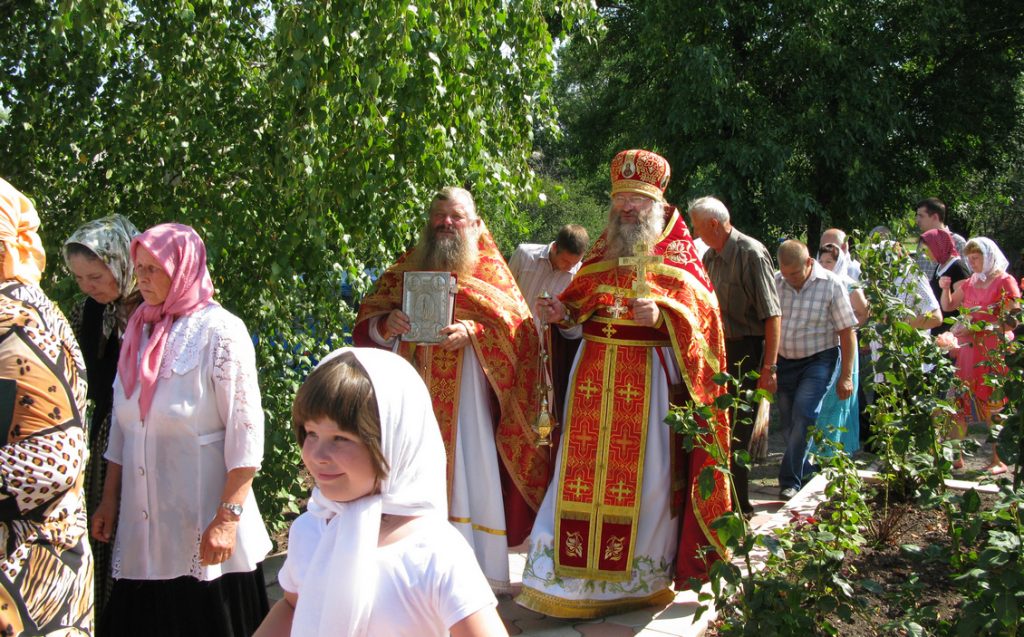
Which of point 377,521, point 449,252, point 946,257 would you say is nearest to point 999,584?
point 377,521

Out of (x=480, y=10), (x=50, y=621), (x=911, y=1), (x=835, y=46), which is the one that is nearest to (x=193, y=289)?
(x=50, y=621)

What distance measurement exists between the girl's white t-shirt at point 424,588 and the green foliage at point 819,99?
12810 millimetres

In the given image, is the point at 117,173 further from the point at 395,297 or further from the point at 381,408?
the point at 381,408

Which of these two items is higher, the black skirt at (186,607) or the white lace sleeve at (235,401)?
the white lace sleeve at (235,401)

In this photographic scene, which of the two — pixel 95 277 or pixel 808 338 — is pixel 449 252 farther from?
pixel 808 338

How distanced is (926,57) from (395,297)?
13216 millimetres

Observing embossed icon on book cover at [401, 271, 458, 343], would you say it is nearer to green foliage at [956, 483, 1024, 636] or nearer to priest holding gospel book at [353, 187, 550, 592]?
priest holding gospel book at [353, 187, 550, 592]

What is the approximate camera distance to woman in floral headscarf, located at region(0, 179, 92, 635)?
7.82 ft

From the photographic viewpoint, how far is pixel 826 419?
7.18 meters

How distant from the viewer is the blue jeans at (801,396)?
6680 mm

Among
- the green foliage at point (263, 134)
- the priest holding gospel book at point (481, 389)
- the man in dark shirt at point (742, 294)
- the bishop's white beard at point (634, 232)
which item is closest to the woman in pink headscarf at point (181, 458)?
the green foliage at point (263, 134)

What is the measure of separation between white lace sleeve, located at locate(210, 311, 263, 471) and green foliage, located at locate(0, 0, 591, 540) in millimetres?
1244

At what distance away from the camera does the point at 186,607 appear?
133 inches

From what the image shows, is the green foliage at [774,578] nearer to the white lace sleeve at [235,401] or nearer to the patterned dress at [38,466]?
the white lace sleeve at [235,401]
